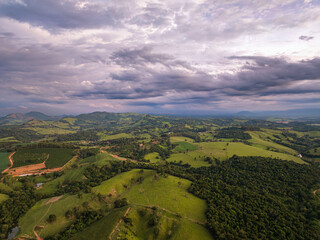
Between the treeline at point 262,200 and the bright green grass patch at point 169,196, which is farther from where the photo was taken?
the bright green grass patch at point 169,196

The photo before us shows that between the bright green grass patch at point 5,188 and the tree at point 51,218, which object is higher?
the bright green grass patch at point 5,188

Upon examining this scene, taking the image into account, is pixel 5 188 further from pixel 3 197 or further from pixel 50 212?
pixel 50 212

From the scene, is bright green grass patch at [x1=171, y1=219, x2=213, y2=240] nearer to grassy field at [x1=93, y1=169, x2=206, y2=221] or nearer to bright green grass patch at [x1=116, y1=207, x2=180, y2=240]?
bright green grass patch at [x1=116, y1=207, x2=180, y2=240]

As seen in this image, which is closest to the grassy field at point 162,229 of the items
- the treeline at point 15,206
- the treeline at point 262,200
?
the treeline at point 262,200

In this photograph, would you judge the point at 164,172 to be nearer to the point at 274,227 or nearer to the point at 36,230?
the point at 274,227

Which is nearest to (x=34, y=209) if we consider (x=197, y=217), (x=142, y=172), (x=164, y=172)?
(x=142, y=172)

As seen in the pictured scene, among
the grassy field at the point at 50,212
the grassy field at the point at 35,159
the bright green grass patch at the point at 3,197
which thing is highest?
the grassy field at the point at 35,159

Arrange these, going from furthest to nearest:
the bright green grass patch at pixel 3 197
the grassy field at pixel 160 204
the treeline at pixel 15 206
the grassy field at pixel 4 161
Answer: the grassy field at pixel 4 161 → the bright green grass patch at pixel 3 197 → the treeline at pixel 15 206 → the grassy field at pixel 160 204

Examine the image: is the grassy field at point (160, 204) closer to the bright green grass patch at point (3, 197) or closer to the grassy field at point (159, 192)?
the grassy field at point (159, 192)
